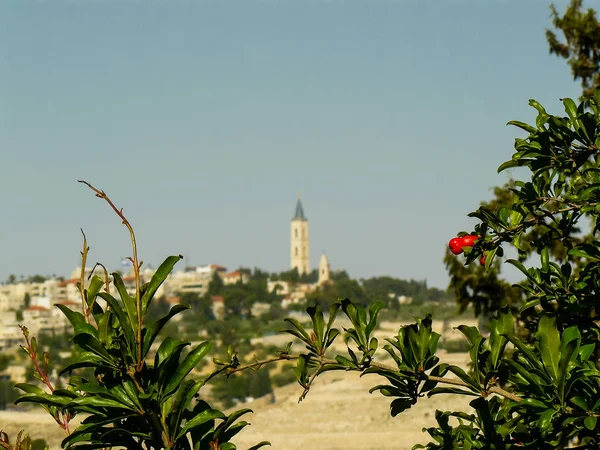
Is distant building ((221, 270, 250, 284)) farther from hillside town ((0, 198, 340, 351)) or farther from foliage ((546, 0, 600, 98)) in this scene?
foliage ((546, 0, 600, 98))

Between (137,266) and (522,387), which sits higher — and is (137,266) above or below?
above

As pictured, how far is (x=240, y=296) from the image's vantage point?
13875cm

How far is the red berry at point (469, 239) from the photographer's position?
12.8 ft

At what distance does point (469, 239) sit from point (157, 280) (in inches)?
71.2

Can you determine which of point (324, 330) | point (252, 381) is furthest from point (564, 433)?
point (252, 381)

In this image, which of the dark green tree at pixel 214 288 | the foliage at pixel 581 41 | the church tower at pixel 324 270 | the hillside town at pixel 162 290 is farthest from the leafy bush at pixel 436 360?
the church tower at pixel 324 270

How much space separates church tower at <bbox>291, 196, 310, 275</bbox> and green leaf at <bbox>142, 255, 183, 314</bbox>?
6932 inches

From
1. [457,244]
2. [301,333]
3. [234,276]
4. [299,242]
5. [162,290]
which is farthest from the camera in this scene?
[299,242]

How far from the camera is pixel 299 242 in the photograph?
179250mm

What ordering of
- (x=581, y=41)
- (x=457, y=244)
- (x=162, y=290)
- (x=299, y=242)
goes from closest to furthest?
(x=457, y=244)
(x=581, y=41)
(x=162, y=290)
(x=299, y=242)

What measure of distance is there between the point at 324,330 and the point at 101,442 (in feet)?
3.12

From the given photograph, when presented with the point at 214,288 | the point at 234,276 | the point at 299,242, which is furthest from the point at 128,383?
the point at 299,242

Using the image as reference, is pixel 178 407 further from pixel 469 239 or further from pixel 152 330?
pixel 469 239

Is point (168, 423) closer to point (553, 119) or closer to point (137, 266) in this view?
point (137, 266)
